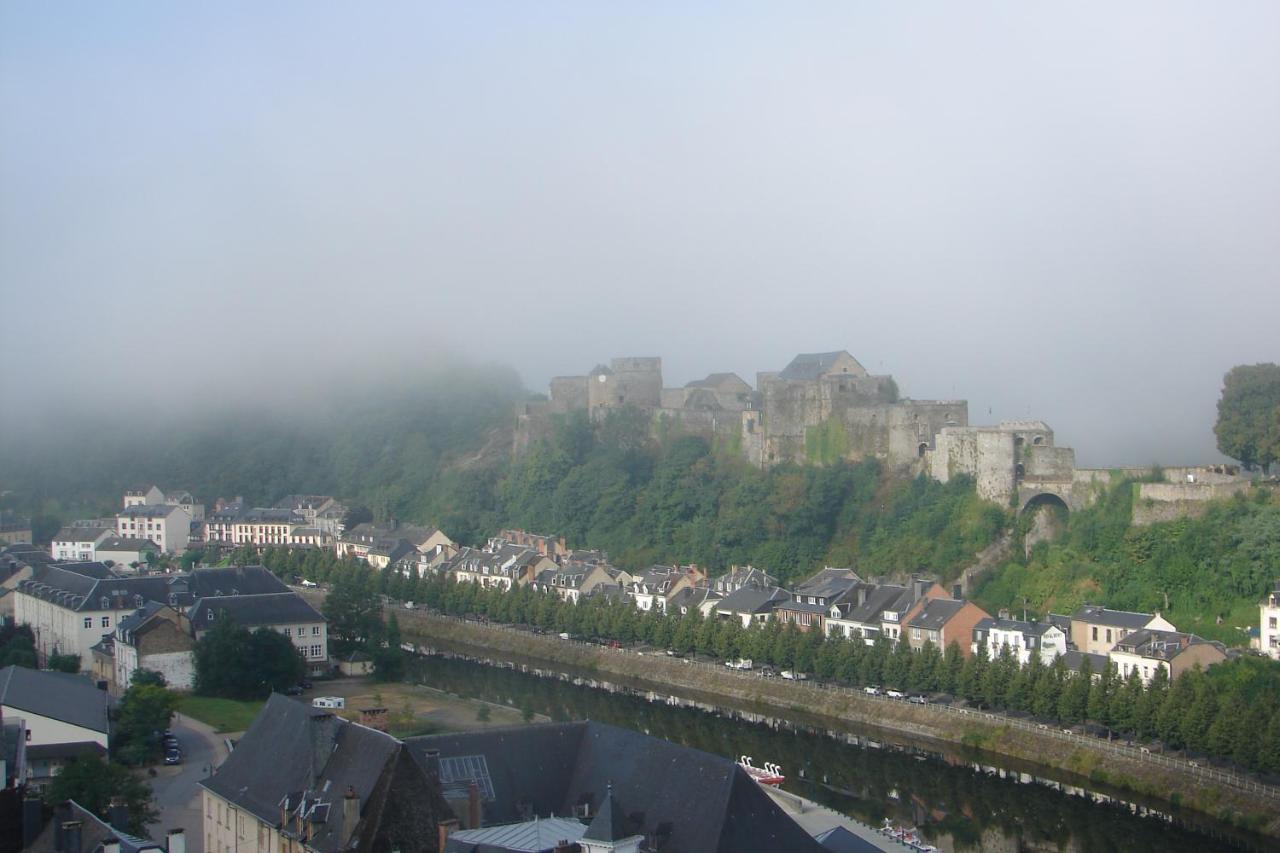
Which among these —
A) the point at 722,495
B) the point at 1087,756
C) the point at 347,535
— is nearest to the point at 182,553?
the point at 347,535

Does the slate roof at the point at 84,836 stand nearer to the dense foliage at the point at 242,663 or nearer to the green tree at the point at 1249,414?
the dense foliage at the point at 242,663

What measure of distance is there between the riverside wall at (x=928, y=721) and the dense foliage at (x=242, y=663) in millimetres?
9610

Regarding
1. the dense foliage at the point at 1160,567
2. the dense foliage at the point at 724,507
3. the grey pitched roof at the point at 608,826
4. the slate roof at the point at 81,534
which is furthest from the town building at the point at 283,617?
the slate roof at the point at 81,534

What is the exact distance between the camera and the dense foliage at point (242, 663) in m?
36.0

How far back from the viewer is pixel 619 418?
6253 cm

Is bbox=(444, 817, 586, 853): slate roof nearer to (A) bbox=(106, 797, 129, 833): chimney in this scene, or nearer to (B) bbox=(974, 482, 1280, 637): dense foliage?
(A) bbox=(106, 797, 129, 833): chimney

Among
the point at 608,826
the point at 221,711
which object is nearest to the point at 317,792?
the point at 608,826

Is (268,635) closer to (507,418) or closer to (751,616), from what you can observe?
(751,616)

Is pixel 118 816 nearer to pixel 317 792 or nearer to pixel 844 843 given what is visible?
pixel 317 792

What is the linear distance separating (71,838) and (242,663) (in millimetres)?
19674

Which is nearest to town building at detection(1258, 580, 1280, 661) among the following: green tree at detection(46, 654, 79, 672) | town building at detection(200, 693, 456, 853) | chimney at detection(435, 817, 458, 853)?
chimney at detection(435, 817, 458, 853)

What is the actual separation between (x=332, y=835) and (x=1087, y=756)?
17.3 metres

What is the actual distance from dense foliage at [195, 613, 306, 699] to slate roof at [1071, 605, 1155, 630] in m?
20.2

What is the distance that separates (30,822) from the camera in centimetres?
1780
